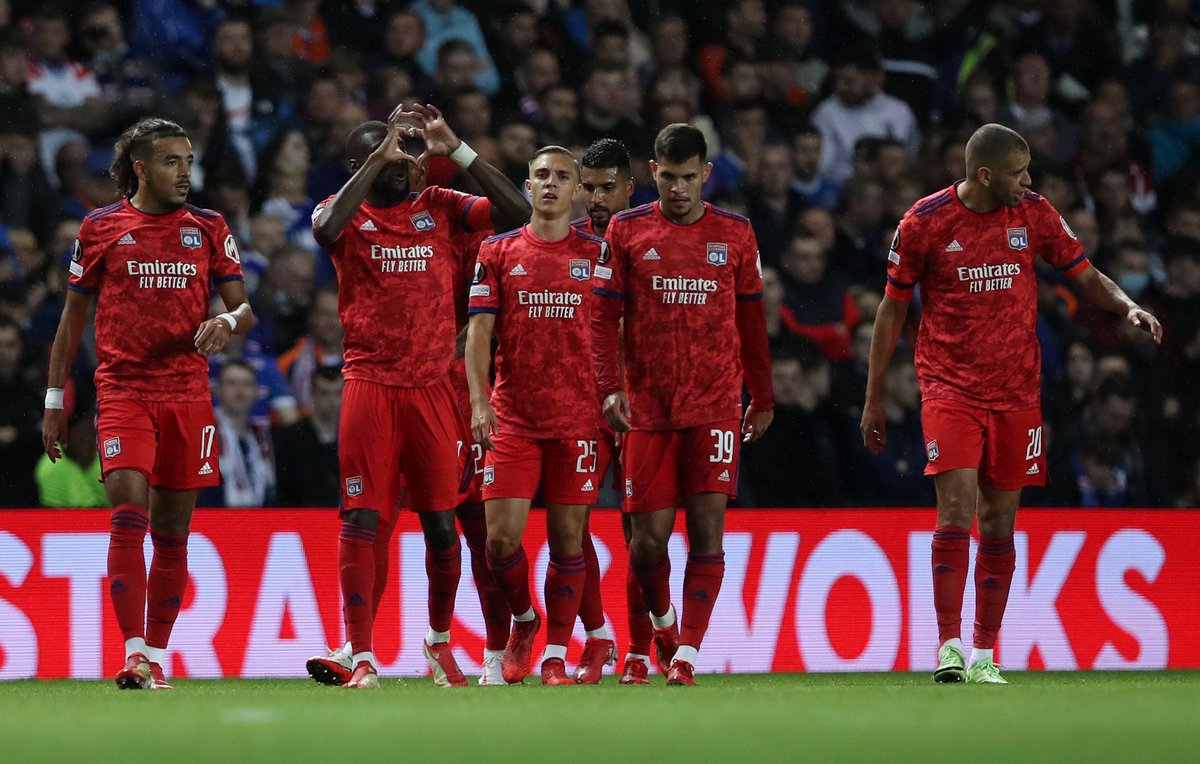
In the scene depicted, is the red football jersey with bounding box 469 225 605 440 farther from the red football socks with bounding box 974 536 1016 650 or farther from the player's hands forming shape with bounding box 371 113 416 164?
the red football socks with bounding box 974 536 1016 650

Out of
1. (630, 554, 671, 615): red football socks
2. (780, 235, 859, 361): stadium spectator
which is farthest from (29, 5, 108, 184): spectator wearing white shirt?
(630, 554, 671, 615): red football socks

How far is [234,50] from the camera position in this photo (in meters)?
11.9

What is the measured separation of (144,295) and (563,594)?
7.35 ft

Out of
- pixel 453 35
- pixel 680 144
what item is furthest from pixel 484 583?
pixel 453 35

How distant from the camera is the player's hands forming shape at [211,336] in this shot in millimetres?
7348

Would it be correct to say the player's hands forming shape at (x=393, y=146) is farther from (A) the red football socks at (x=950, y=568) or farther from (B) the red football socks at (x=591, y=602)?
(A) the red football socks at (x=950, y=568)

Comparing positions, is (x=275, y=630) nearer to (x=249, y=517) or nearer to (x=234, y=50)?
(x=249, y=517)

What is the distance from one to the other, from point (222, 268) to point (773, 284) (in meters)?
4.71

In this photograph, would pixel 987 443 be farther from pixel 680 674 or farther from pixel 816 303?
pixel 816 303

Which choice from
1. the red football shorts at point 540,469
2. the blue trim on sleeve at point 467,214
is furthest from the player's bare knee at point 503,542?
the blue trim on sleeve at point 467,214

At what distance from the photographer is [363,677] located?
23.5 feet

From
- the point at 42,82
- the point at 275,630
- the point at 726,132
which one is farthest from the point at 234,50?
Answer: the point at 275,630

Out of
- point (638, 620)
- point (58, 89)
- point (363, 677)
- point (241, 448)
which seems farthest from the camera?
point (58, 89)

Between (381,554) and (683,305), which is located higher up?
(683,305)
